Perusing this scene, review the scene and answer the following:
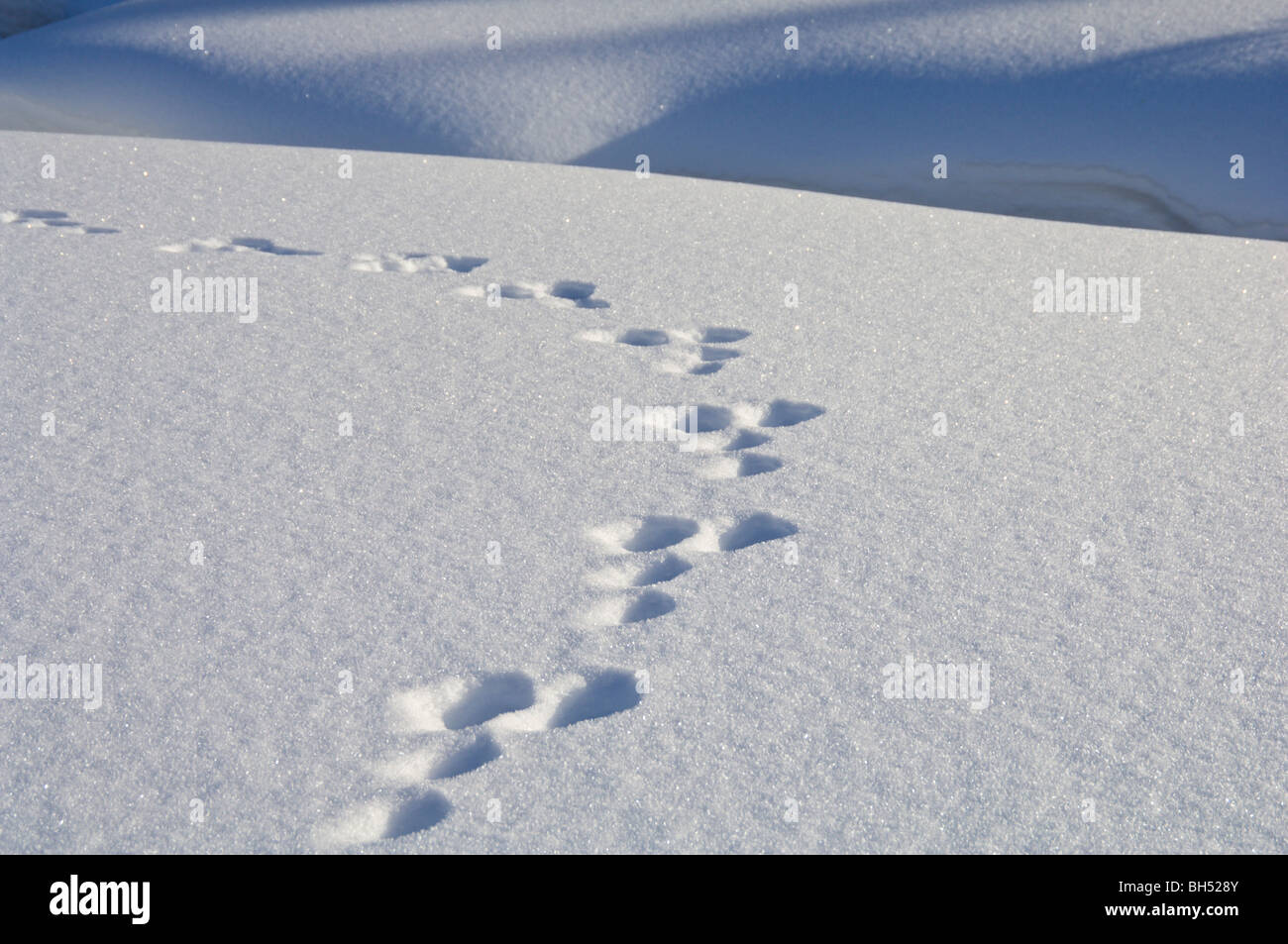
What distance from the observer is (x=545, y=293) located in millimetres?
2502

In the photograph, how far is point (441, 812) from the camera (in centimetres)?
108

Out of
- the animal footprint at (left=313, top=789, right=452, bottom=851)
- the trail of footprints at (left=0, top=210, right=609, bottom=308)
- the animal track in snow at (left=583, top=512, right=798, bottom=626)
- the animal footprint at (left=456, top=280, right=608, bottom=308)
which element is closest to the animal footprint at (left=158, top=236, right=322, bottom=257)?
the trail of footprints at (left=0, top=210, right=609, bottom=308)

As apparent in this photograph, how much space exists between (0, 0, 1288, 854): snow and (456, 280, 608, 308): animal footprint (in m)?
0.02

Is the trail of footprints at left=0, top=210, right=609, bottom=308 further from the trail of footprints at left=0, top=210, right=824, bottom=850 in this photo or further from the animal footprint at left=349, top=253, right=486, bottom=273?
the trail of footprints at left=0, top=210, right=824, bottom=850

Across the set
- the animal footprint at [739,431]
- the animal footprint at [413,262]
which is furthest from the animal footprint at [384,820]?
the animal footprint at [413,262]

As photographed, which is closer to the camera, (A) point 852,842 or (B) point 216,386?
(A) point 852,842

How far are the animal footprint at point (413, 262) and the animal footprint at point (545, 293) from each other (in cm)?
17

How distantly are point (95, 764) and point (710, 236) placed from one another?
7.42 ft

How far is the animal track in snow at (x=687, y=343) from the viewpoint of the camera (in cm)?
214

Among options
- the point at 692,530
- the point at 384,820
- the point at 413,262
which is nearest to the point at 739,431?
the point at 692,530

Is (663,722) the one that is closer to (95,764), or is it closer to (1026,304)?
(95,764)

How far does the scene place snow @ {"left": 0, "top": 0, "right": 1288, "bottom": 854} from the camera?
1115 millimetres

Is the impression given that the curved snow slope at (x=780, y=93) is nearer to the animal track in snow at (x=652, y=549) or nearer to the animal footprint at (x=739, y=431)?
the animal footprint at (x=739, y=431)
